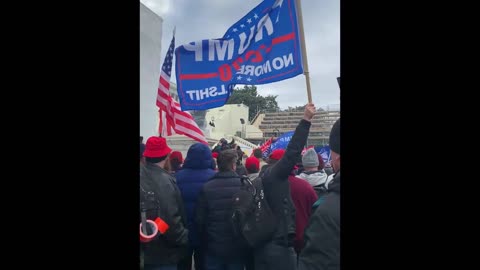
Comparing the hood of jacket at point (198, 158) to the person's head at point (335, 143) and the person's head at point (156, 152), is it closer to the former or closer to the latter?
the person's head at point (156, 152)

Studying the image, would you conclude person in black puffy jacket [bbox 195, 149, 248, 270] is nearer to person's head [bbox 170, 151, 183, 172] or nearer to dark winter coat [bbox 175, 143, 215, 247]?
dark winter coat [bbox 175, 143, 215, 247]

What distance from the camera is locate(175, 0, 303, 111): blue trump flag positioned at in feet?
13.3

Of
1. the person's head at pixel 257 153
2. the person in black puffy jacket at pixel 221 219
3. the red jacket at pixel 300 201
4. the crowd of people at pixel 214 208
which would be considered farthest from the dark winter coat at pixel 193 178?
the person's head at pixel 257 153

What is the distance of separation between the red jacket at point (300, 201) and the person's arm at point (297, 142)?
0.43 metres

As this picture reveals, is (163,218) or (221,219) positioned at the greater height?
(163,218)

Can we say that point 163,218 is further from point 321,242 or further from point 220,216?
point 321,242

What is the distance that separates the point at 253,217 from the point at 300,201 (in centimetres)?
60

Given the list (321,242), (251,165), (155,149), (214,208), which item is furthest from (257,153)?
(321,242)

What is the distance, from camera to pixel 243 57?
171 inches
